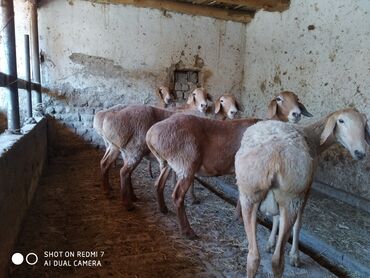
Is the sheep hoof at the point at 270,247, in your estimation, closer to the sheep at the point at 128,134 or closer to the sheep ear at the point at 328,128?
the sheep ear at the point at 328,128

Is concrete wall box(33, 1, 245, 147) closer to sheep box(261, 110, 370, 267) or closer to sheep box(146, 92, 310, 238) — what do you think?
sheep box(146, 92, 310, 238)

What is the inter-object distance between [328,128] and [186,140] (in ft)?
4.47

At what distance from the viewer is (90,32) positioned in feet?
23.9

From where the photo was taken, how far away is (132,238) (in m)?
3.18

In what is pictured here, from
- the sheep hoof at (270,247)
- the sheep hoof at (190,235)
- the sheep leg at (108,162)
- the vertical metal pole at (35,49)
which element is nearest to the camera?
the sheep hoof at (270,247)

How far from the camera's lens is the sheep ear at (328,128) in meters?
2.85

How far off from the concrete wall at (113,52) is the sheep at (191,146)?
179 inches

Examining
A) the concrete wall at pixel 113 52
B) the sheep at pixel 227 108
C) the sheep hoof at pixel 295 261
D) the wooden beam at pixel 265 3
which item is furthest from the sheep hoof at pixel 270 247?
the concrete wall at pixel 113 52

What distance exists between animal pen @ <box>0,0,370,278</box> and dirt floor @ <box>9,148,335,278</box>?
0.02 m

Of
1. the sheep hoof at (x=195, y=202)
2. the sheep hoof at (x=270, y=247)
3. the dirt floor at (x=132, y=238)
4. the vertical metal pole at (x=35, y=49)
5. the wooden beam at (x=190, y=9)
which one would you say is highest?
the wooden beam at (x=190, y=9)

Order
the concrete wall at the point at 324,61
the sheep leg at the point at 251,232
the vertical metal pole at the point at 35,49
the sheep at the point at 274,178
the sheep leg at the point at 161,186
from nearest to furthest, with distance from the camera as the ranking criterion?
the sheep at the point at 274,178 → the sheep leg at the point at 251,232 → the sheep leg at the point at 161,186 → the concrete wall at the point at 324,61 → the vertical metal pole at the point at 35,49

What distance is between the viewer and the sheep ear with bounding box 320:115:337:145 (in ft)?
9.34

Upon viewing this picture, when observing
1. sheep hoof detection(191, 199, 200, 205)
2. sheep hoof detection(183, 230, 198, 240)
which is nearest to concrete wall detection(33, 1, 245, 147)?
sheep hoof detection(191, 199, 200, 205)

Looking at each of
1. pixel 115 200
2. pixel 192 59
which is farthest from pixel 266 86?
pixel 115 200
